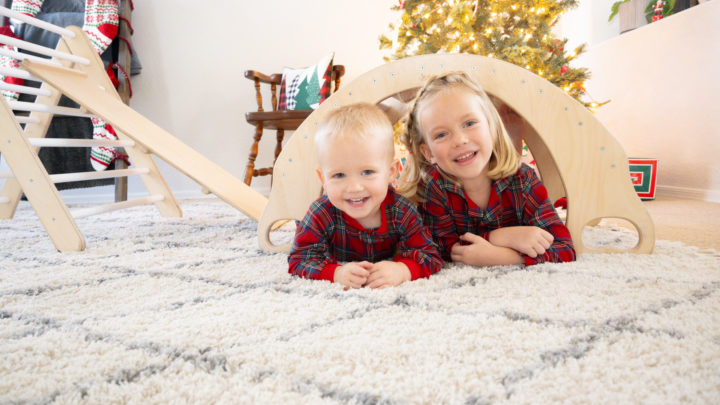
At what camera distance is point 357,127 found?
0.81 meters

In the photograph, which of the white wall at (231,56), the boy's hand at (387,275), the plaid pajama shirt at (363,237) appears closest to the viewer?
the boy's hand at (387,275)

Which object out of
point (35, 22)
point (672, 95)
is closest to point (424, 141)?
point (35, 22)

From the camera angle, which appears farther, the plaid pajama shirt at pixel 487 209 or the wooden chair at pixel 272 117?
the wooden chair at pixel 272 117

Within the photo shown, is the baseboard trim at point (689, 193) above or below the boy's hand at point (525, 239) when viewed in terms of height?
above

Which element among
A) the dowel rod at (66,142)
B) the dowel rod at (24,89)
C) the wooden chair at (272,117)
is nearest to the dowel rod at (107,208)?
the dowel rod at (66,142)

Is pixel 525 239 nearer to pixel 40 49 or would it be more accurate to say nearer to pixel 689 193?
pixel 40 49

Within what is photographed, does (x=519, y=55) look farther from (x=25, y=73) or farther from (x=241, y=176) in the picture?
(x=241, y=176)

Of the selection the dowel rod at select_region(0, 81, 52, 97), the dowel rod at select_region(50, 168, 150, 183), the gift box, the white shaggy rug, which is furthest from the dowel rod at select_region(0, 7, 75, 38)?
the gift box

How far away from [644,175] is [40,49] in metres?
2.38

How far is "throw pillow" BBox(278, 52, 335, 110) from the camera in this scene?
2320mm

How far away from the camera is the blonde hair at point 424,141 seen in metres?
0.92

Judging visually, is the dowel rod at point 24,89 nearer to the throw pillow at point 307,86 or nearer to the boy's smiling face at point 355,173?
the boy's smiling face at point 355,173

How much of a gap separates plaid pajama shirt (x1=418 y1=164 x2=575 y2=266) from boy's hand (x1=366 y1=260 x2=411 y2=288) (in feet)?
0.71

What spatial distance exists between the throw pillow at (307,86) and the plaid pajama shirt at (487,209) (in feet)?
4.74
